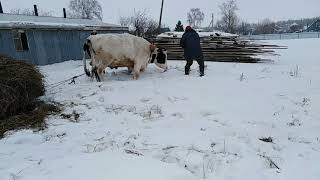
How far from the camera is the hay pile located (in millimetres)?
6488

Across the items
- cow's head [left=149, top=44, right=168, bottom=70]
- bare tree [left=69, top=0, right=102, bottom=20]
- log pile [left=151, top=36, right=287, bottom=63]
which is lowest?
log pile [left=151, top=36, right=287, bottom=63]

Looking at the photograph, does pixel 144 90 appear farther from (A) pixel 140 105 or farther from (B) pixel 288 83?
(B) pixel 288 83

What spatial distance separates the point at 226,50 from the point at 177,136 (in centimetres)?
1263

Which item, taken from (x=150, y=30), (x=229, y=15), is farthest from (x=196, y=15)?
(x=150, y=30)

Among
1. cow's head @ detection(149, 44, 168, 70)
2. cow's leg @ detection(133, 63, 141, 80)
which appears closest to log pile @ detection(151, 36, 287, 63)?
cow's head @ detection(149, 44, 168, 70)

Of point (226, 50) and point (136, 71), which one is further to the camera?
point (226, 50)

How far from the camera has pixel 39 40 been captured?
20266mm

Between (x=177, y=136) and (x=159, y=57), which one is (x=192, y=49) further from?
(x=177, y=136)

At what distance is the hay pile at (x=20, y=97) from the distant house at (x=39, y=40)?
10.8 meters

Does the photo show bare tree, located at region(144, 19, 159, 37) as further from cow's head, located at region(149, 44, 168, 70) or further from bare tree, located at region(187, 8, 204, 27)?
bare tree, located at region(187, 8, 204, 27)

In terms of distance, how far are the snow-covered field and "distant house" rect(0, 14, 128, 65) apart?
11.0 metres

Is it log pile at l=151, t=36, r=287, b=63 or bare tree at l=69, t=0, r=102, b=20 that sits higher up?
bare tree at l=69, t=0, r=102, b=20

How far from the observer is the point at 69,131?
6.10 meters

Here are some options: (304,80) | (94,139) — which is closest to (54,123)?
(94,139)
